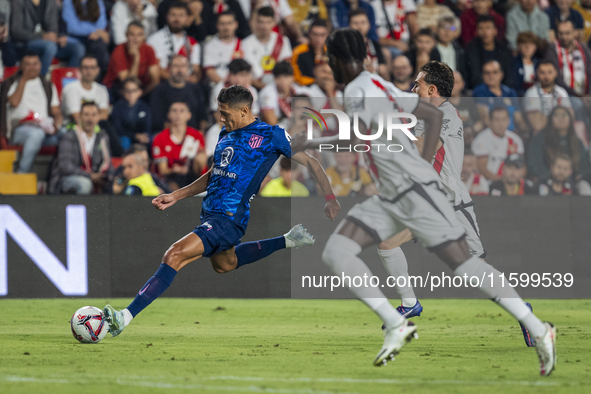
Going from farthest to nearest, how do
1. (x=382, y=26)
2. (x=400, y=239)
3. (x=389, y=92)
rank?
(x=382, y=26)
(x=400, y=239)
(x=389, y=92)

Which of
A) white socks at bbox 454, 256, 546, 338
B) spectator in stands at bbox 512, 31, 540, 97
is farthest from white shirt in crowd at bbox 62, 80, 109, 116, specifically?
white socks at bbox 454, 256, 546, 338

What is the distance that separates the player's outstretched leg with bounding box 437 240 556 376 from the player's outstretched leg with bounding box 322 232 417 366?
1.54 ft

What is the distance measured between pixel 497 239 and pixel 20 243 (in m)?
5.68

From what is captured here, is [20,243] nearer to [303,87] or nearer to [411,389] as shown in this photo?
[303,87]

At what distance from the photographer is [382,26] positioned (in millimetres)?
12656

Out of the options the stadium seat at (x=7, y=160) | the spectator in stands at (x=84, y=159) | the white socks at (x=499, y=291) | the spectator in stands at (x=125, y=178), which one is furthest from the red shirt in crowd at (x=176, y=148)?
the white socks at (x=499, y=291)

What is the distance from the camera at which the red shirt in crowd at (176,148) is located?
10.4 meters

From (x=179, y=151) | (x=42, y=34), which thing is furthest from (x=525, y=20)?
(x=42, y=34)

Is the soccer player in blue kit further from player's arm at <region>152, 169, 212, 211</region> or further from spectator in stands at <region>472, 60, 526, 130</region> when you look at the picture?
spectator in stands at <region>472, 60, 526, 130</region>

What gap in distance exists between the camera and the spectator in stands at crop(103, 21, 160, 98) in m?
11.4

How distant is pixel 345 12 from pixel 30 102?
499cm

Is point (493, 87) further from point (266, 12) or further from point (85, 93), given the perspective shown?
point (85, 93)

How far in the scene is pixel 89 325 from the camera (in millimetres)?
5934

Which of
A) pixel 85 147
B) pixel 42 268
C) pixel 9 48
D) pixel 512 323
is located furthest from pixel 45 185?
pixel 512 323
